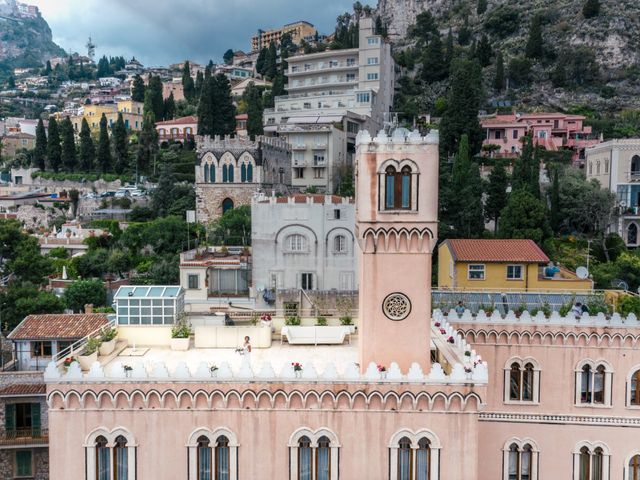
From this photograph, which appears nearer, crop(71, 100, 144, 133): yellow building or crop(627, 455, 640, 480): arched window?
crop(627, 455, 640, 480): arched window

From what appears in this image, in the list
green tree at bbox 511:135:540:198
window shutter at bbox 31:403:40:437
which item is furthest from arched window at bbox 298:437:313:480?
green tree at bbox 511:135:540:198

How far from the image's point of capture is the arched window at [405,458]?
1622 centimetres

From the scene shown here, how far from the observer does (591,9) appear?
113 metres

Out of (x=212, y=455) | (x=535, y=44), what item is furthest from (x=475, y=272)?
(x=535, y=44)

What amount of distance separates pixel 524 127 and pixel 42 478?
7227 cm

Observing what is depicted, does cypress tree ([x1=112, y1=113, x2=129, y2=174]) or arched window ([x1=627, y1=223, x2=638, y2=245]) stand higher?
cypress tree ([x1=112, y1=113, x2=129, y2=174])

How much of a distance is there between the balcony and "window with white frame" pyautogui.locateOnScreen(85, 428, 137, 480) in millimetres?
13472

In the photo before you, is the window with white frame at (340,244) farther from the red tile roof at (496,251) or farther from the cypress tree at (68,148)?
the cypress tree at (68,148)

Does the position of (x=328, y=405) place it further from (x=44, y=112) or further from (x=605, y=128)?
(x=44, y=112)

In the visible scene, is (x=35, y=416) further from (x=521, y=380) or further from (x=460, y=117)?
(x=460, y=117)

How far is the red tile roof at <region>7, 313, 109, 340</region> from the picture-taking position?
3012cm

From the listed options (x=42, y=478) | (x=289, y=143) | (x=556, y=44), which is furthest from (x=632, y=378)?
(x=556, y=44)

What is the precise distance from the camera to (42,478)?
2903cm

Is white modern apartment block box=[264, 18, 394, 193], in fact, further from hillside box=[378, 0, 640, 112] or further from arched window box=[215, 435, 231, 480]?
arched window box=[215, 435, 231, 480]
